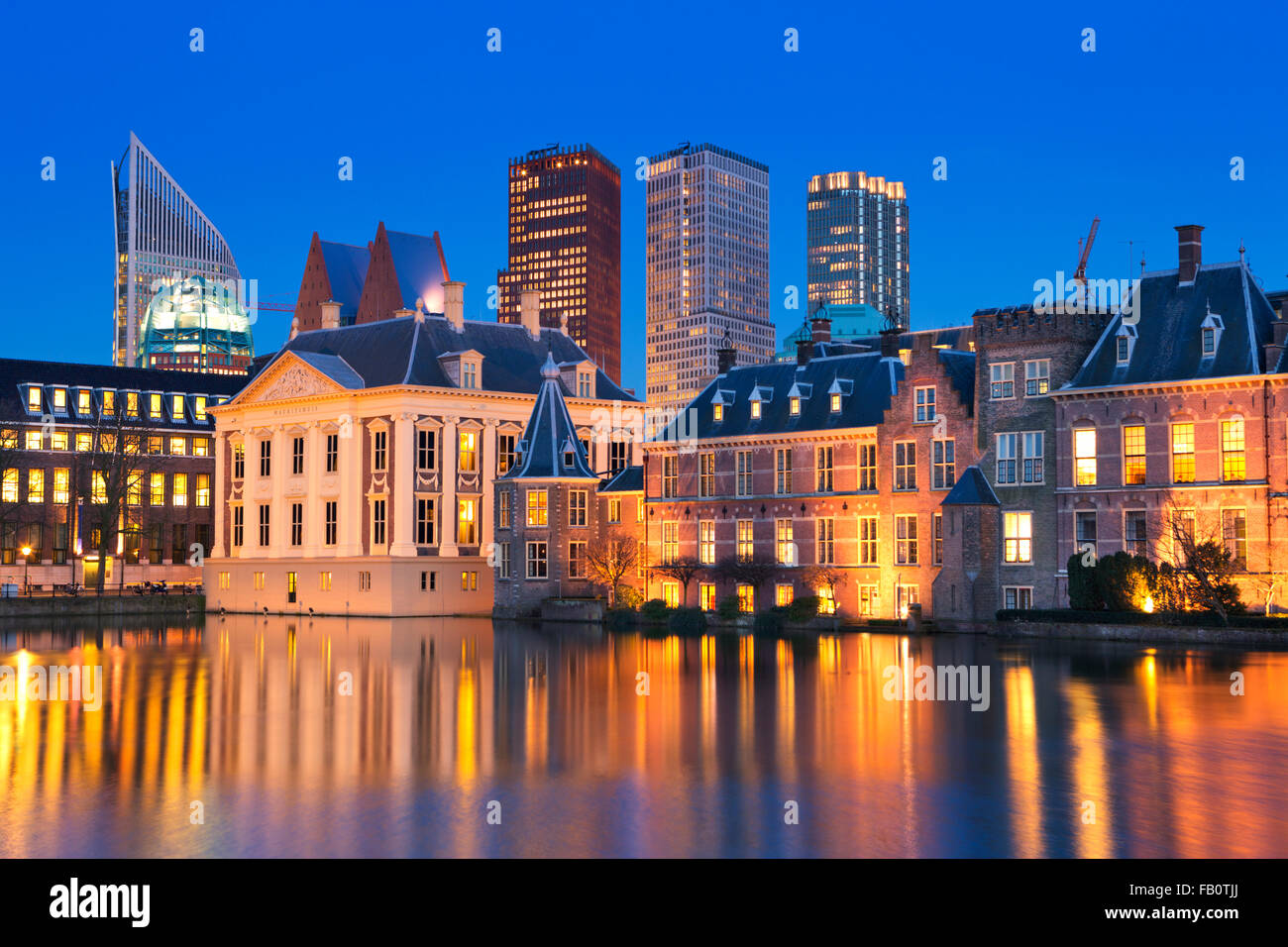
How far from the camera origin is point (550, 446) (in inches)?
2960

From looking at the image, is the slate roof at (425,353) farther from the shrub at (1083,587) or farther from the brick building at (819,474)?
the shrub at (1083,587)

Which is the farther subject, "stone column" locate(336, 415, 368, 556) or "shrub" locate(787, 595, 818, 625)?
"stone column" locate(336, 415, 368, 556)

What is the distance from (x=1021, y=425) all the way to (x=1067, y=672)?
22.7 metres

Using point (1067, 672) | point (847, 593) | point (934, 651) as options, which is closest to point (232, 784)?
point (1067, 672)

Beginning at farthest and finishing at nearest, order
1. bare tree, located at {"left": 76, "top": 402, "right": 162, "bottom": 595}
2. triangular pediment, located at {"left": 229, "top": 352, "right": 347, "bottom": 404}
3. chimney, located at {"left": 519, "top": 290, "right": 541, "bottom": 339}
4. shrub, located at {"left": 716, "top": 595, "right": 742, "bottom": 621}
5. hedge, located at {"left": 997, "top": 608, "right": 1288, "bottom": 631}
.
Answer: chimney, located at {"left": 519, "top": 290, "right": 541, "bottom": 339}, bare tree, located at {"left": 76, "top": 402, "right": 162, "bottom": 595}, triangular pediment, located at {"left": 229, "top": 352, "right": 347, "bottom": 404}, shrub, located at {"left": 716, "top": 595, "right": 742, "bottom": 621}, hedge, located at {"left": 997, "top": 608, "right": 1288, "bottom": 631}

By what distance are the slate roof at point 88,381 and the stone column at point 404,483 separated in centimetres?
3502

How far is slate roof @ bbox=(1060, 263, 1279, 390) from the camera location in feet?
179

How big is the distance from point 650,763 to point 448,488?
6306 cm

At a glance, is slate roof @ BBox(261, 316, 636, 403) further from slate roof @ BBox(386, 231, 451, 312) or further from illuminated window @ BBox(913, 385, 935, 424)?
slate roof @ BBox(386, 231, 451, 312)

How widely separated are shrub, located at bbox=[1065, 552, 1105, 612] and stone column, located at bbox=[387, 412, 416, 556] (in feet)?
134

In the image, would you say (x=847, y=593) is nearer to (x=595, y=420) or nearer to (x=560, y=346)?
(x=595, y=420)

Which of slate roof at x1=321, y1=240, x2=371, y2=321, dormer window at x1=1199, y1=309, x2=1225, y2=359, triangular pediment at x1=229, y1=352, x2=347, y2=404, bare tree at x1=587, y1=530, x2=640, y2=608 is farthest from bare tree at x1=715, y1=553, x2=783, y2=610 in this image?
slate roof at x1=321, y1=240, x2=371, y2=321

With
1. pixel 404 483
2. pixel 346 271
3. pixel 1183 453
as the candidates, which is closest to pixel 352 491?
pixel 404 483

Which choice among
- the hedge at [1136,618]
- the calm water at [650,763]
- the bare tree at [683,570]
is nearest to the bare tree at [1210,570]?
the hedge at [1136,618]
